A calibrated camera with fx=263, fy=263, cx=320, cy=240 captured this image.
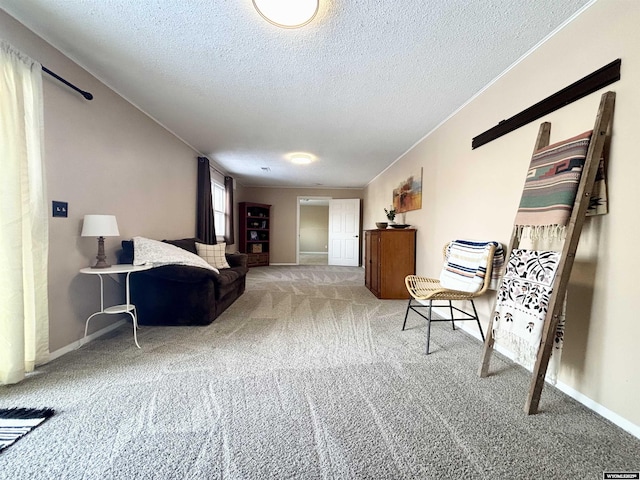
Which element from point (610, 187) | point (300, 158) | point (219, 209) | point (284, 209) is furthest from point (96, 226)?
point (284, 209)

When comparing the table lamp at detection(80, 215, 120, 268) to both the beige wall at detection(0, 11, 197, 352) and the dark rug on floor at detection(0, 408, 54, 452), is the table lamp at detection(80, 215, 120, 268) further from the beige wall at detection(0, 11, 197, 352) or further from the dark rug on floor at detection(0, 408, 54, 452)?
the dark rug on floor at detection(0, 408, 54, 452)

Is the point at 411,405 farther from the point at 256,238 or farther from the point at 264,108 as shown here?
the point at 256,238

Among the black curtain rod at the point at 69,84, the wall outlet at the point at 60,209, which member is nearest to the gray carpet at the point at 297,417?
the wall outlet at the point at 60,209

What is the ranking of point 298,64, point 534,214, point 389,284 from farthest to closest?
point 389,284
point 298,64
point 534,214

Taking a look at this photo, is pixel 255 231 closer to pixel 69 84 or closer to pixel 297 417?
pixel 69 84

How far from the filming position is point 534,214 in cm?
162

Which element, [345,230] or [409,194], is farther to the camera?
[345,230]

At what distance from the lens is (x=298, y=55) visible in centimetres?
195

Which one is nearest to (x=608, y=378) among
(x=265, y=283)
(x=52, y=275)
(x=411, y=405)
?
(x=411, y=405)

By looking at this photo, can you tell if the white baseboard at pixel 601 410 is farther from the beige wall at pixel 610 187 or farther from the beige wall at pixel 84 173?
the beige wall at pixel 84 173

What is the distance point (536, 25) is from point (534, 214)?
1.19 metres

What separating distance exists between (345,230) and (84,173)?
5.96 meters

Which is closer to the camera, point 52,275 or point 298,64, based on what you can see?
point 52,275

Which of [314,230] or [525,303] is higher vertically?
[314,230]
